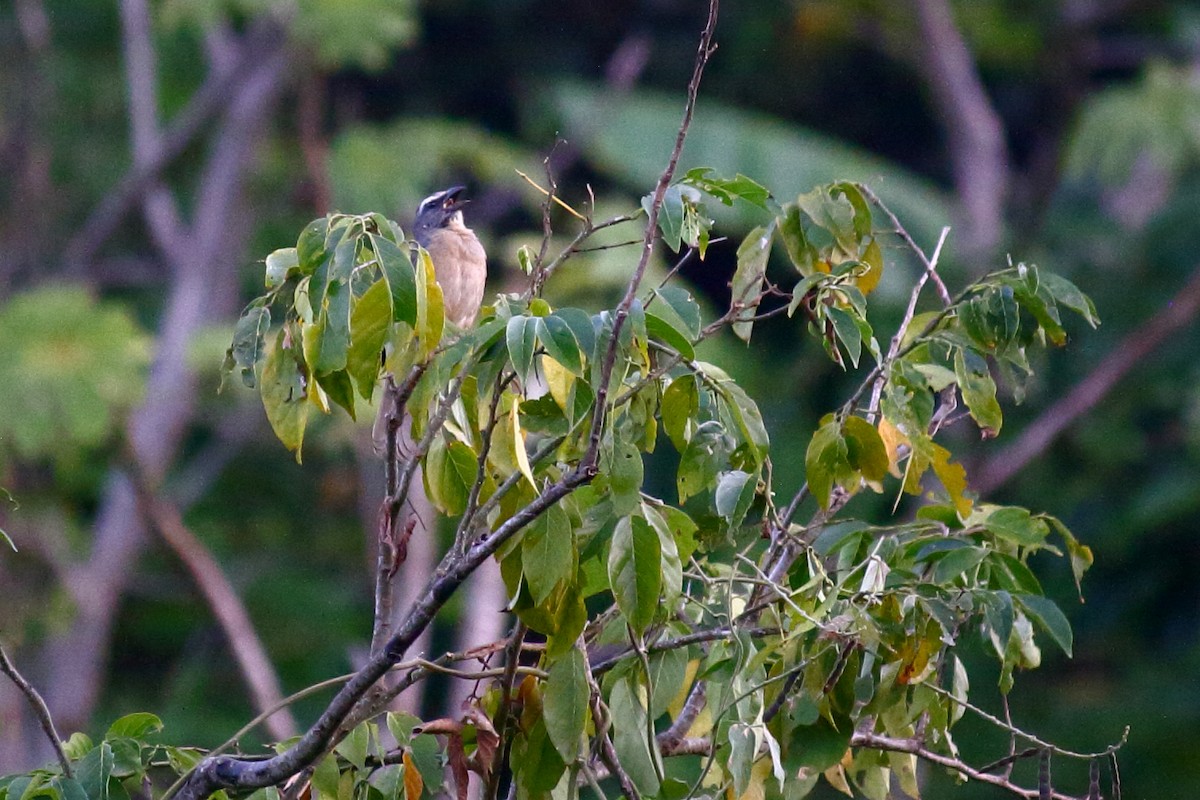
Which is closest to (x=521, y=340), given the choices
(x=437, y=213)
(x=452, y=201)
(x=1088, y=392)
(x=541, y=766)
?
(x=541, y=766)

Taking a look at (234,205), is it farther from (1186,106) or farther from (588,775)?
(588,775)

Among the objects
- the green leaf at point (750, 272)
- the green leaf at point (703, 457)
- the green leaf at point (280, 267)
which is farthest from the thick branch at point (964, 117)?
the green leaf at point (280, 267)

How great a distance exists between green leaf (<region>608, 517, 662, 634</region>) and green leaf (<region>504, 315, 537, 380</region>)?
0.30 metres

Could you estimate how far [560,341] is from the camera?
2.07 meters

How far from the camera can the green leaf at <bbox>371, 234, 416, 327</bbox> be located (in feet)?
7.00

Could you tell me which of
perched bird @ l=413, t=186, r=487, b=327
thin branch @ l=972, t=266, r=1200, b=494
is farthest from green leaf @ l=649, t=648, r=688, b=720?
thin branch @ l=972, t=266, r=1200, b=494

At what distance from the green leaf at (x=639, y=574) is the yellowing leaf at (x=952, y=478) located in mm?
581

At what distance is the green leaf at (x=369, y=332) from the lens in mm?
2133

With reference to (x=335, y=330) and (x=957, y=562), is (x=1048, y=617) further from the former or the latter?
(x=335, y=330)

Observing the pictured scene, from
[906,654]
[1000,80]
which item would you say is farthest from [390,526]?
[1000,80]

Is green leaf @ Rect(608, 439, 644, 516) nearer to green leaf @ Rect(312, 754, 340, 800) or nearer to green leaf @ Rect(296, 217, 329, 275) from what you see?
green leaf @ Rect(296, 217, 329, 275)

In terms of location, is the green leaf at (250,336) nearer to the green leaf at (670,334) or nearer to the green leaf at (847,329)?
the green leaf at (670,334)

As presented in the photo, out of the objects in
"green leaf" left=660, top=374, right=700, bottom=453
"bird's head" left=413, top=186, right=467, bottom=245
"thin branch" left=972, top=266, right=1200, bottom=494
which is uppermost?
"green leaf" left=660, top=374, right=700, bottom=453

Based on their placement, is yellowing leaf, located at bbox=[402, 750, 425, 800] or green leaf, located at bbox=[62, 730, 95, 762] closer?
yellowing leaf, located at bbox=[402, 750, 425, 800]
